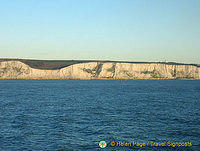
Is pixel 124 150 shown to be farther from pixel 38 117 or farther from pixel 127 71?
pixel 127 71

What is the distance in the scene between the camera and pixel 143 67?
195 m

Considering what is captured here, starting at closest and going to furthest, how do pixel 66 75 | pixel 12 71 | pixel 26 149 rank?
pixel 26 149 < pixel 12 71 < pixel 66 75

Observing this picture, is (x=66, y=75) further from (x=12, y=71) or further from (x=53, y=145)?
(x=53, y=145)

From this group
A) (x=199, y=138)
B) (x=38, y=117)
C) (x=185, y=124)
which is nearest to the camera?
(x=199, y=138)

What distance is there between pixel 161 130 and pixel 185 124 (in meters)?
5.14

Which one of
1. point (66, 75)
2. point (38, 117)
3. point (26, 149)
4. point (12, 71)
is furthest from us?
point (66, 75)

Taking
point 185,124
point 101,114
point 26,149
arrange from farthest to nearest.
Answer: point 101,114, point 185,124, point 26,149

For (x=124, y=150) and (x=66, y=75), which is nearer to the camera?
(x=124, y=150)

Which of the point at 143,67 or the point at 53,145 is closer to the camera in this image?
the point at 53,145

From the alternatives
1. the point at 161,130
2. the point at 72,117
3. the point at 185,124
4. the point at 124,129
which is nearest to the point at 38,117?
the point at 72,117

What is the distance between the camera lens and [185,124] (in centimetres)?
3203

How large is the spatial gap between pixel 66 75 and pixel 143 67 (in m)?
60.5

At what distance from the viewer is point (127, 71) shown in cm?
19538

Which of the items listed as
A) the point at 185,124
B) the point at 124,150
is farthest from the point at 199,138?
the point at 124,150
